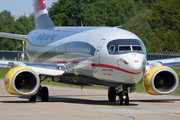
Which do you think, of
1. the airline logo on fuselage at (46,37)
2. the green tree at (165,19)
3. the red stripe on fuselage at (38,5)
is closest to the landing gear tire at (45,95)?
the airline logo on fuselage at (46,37)

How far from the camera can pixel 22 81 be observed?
67.4 feet

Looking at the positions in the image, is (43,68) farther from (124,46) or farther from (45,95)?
(124,46)

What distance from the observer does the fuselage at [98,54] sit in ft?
59.3

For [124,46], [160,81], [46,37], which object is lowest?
[160,81]

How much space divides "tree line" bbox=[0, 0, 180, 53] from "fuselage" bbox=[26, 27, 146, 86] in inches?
2093

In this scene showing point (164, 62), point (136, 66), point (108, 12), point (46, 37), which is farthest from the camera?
point (108, 12)

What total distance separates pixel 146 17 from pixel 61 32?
234 ft

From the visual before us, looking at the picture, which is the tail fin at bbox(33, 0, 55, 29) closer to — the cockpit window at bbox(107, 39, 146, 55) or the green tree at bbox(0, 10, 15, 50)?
the cockpit window at bbox(107, 39, 146, 55)

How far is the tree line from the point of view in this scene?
287ft

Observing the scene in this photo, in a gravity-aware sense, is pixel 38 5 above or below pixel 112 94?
above

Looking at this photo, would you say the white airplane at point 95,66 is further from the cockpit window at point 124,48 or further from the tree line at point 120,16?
the tree line at point 120,16

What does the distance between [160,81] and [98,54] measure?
3.92m

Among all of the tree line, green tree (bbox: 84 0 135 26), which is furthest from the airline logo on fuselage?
green tree (bbox: 84 0 135 26)

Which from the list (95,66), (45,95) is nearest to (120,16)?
(45,95)
